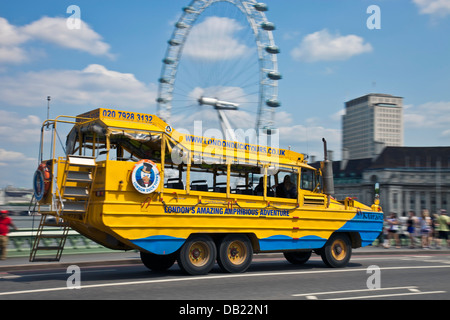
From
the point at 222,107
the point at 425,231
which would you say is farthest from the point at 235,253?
the point at 222,107

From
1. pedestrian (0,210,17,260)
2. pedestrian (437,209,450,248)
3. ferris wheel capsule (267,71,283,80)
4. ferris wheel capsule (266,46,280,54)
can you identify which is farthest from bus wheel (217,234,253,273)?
ferris wheel capsule (266,46,280,54)

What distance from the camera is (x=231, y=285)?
10.0 meters

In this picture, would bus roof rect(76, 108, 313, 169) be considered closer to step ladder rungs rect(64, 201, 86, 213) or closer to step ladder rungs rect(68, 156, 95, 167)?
step ladder rungs rect(68, 156, 95, 167)

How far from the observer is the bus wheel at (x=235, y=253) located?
11711mm

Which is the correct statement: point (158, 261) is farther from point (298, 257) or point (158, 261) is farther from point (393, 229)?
point (393, 229)

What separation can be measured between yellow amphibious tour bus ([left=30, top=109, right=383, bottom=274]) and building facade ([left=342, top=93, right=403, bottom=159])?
17471 centimetres

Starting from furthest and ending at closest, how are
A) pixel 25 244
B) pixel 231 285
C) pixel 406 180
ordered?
pixel 406 180
pixel 25 244
pixel 231 285

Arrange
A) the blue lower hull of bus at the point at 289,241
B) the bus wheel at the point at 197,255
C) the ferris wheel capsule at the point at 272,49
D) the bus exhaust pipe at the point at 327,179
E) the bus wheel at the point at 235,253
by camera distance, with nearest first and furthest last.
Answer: the blue lower hull of bus at the point at 289,241 → the bus wheel at the point at 197,255 → the bus wheel at the point at 235,253 → the bus exhaust pipe at the point at 327,179 → the ferris wheel capsule at the point at 272,49

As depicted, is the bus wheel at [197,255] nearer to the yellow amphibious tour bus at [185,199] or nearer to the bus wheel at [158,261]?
the yellow amphibious tour bus at [185,199]

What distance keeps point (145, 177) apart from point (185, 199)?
1.08 metres

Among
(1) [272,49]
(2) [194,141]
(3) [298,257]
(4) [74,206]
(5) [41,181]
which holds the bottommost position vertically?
(3) [298,257]

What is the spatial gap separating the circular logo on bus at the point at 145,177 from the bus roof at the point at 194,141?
2.67ft

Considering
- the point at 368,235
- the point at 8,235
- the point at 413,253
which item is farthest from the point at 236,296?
the point at 413,253

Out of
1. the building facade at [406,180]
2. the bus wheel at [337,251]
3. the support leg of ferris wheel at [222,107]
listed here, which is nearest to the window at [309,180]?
the bus wheel at [337,251]
